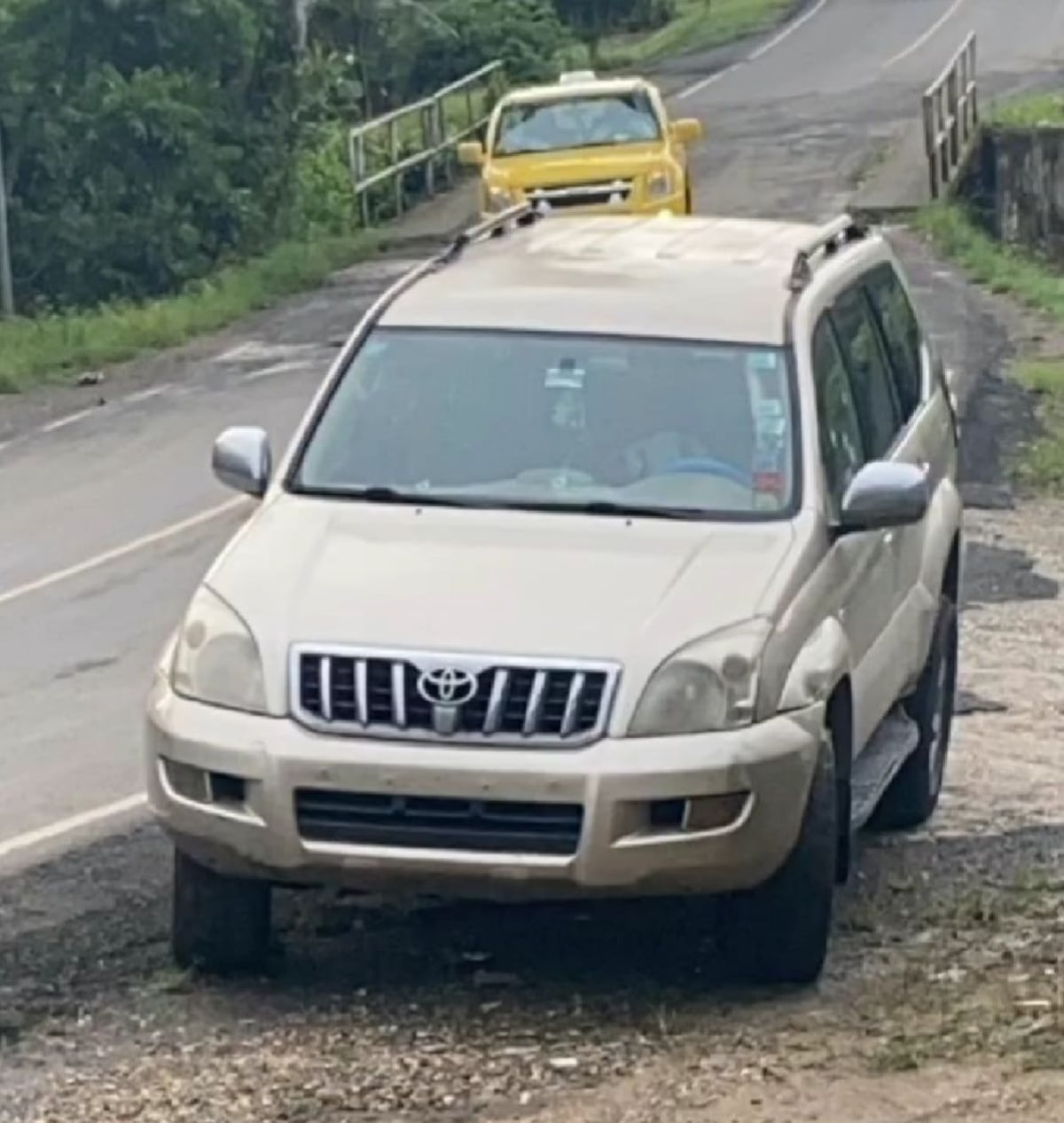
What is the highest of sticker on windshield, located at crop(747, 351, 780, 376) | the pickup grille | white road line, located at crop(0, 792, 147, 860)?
sticker on windshield, located at crop(747, 351, 780, 376)

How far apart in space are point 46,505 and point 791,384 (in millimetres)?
10256

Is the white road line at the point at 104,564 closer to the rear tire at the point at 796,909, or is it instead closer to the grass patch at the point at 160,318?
the grass patch at the point at 160,318

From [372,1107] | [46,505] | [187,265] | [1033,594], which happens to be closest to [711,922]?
[372,1107]

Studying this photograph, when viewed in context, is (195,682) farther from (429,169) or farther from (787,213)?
(429,169)

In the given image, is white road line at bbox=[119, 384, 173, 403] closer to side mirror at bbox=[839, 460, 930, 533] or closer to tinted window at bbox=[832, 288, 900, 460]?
tinted window at bbox=[832, 288, 900, 460]

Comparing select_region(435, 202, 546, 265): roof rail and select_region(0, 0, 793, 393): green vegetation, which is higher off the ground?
select_region(435, 202, 546, 265): roof rail

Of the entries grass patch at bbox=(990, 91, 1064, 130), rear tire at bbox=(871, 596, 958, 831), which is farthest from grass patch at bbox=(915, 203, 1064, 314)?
rear tire at bbox=(871, 596, 958, 831)

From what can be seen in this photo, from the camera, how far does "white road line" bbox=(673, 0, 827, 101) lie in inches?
1905

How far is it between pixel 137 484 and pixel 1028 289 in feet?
36.8

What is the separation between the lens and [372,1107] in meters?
6.60

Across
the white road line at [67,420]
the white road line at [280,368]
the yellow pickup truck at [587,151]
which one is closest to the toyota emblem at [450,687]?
the white road line at [67,420]

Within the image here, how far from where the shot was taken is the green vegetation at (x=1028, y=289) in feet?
61.5

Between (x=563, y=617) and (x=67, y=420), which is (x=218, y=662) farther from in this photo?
(x=67, y=420)

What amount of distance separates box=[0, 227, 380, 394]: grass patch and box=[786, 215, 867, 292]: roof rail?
48.5 feet
